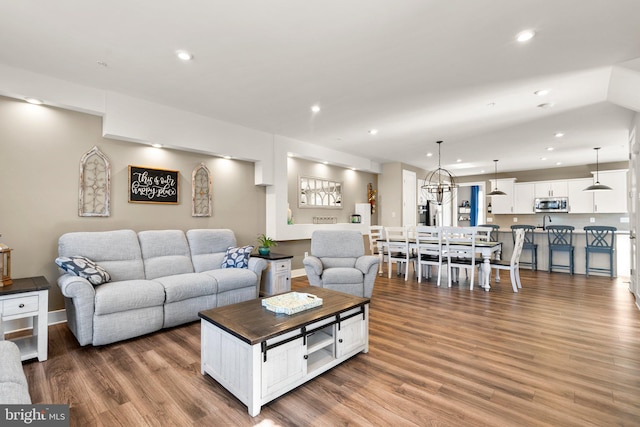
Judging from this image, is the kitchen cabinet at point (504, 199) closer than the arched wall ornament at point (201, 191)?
No

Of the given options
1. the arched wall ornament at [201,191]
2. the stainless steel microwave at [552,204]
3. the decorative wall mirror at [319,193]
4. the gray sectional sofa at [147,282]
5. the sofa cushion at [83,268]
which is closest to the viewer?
the gray sectional sofa at [147,282]

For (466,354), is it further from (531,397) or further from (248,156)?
(248,156)

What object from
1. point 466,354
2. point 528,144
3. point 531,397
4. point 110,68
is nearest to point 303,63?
point 110,68

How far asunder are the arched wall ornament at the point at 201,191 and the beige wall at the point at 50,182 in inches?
14.0

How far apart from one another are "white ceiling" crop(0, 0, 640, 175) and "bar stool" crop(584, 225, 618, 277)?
218 cm

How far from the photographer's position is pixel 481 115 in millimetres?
4383

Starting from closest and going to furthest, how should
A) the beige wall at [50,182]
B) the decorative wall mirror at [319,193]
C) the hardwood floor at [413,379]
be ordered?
1. the hardwood floor at [413,379]
2. the beige wall at [50,182]
3. the decorative wall mirror at [319,193]

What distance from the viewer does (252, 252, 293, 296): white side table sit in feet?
14.9

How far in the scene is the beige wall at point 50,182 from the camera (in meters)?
3.20

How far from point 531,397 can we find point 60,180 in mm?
4917

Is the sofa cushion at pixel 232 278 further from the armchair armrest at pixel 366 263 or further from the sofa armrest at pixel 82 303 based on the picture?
the armchair armrest at pixel 366 263

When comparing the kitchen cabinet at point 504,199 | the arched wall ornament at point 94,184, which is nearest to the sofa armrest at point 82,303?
the arched wall ornament at point 94,184

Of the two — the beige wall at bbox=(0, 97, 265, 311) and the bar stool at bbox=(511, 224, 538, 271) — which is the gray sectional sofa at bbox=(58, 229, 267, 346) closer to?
the beige wall at bbox=(0, 97, 265, 311)

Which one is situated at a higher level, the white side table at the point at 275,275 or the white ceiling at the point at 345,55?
the white ceiling at the point at 345,55
